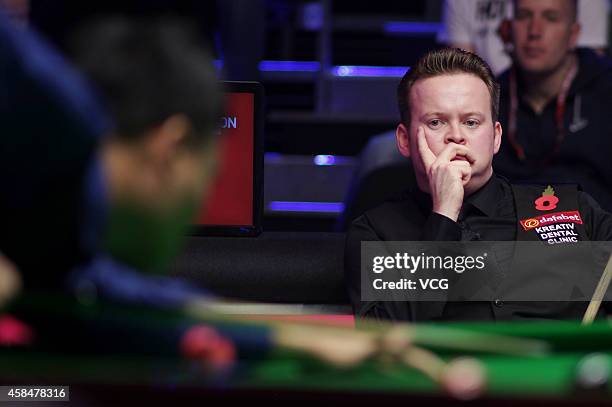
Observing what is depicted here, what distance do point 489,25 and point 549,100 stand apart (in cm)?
83

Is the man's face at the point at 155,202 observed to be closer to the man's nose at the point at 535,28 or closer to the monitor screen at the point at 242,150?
the monitor screen at the point at 242,150

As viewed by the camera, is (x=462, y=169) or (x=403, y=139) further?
(x=403, y=139)

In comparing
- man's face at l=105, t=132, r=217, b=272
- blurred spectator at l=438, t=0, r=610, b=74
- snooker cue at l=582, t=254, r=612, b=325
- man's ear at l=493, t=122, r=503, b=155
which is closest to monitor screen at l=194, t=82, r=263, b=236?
man's ear at l=493, t=122, r=503, b=155

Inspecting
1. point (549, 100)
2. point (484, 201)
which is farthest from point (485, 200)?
point (549, 100)

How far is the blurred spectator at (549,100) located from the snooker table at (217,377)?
2216mm

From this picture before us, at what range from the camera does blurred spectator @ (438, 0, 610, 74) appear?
4.04 m

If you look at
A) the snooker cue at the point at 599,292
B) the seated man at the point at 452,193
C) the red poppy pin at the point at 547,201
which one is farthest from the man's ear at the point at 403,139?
the snooker cue at the point at 599,292

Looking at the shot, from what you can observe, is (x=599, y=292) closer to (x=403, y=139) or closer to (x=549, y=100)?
(x=403, y=139)

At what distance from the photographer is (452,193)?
2229 millimetres

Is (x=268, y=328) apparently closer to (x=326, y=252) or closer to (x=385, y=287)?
(x=385, y=287)

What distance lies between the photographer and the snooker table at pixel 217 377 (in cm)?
104

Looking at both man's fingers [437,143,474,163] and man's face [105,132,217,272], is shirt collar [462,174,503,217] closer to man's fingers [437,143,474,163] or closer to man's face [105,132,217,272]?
man's fingers [437,143,474,163]

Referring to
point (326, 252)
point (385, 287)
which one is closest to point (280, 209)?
point (326, 252)

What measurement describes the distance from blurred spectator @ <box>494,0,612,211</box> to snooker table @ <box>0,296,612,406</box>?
222cm
